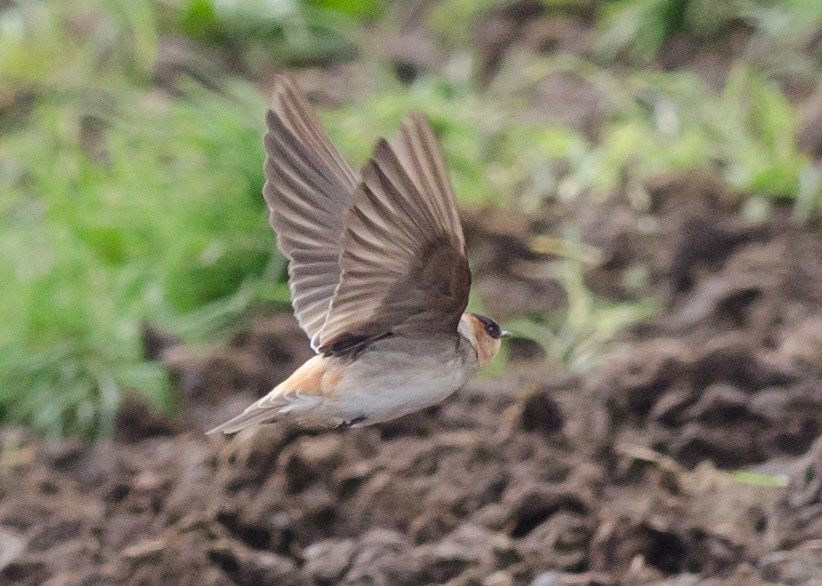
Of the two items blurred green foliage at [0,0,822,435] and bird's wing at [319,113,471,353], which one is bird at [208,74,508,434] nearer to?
bird's wing at [319,113,471,353]

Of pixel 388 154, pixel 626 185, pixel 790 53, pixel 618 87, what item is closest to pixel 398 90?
pixel 618 87

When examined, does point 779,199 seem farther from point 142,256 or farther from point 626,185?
point 142,256

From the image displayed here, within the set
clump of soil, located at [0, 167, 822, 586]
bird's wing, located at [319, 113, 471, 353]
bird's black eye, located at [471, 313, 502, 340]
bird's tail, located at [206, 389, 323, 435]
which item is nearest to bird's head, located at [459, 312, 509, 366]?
bird's black eye, located at [471, 313, 502, 340]

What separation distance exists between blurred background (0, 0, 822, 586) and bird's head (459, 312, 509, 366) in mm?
544

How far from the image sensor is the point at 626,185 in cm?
521

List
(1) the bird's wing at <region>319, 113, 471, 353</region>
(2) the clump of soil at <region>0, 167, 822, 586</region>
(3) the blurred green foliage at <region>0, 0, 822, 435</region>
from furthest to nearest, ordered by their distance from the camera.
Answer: (3) the blurred green foliage at <region>0, 0, 822, 435</region>, (2) the clump of soil at <region>0, 167, 822, 586</region>, (1) the bird's wing at <region>319, 113, 471, 353</region>

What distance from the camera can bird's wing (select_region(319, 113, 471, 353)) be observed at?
7.13 ft

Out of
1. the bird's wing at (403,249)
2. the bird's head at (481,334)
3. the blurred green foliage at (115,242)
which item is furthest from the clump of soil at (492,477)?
the bird's wing at (403,249)

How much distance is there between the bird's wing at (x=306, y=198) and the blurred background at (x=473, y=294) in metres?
0.60

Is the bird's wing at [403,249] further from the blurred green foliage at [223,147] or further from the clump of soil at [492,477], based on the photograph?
the blurred green foliage at [223,147]

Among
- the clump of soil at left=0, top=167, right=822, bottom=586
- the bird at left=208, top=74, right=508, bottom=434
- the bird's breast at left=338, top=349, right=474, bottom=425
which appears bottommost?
the clump of soil at left=0, top=167, right=822, bottom=586

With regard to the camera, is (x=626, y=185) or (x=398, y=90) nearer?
(x=626, y=185)

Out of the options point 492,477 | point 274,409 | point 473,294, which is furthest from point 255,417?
point 473,294

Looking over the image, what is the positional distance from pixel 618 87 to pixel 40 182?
7.93ft
